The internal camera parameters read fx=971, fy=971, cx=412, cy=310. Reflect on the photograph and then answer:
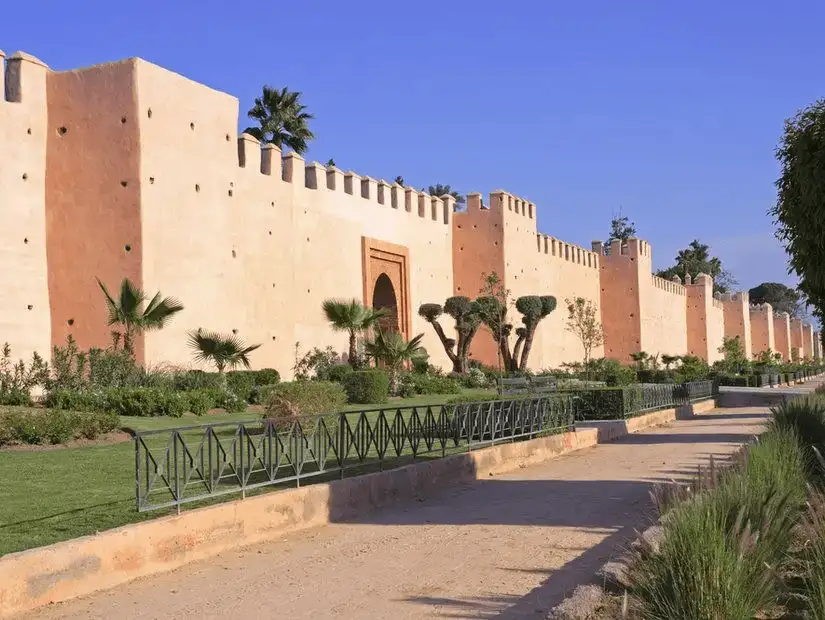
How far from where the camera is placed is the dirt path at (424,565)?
16.4 feet

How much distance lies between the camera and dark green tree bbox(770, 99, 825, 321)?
10031mm

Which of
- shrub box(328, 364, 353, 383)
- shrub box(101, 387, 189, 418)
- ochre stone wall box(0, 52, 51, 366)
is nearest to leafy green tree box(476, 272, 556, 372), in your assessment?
shrub box(328, 364, 353, 383)

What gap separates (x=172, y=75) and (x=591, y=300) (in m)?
28.8

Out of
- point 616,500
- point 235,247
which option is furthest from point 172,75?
point 616,500

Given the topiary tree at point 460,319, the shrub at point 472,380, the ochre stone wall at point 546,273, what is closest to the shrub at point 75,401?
the shrub at point 472,380

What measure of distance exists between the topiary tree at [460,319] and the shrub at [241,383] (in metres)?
10.8

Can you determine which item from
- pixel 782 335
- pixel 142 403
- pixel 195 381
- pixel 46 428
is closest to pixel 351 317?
pixel 195 381

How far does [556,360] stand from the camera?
39906 mm

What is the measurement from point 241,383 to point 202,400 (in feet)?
9.42

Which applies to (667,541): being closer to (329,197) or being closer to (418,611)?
(418,611)

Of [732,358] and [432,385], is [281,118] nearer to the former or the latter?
[432,385]

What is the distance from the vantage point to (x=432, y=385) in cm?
2394

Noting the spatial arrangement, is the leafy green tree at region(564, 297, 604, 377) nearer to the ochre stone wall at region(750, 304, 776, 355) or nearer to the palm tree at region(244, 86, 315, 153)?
the palm tree at region(244, 86, 315, 153)

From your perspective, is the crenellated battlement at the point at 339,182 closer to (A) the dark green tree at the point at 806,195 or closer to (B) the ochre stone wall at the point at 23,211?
(B) the ochre stone wall at the point at 23,211
